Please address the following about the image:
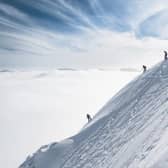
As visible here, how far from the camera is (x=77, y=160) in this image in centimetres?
1468

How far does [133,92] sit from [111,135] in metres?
5.08

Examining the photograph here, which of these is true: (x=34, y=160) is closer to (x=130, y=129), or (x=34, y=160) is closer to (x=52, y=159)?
(x=52, y=159)

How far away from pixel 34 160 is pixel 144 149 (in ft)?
37.6

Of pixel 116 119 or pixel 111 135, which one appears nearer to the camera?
pixel 111 135

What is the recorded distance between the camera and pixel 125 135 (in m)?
13.2

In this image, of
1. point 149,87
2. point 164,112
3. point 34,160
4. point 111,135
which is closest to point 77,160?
point 111,135

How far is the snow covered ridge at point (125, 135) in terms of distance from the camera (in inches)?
400

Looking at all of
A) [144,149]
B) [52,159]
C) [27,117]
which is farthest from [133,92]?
[27,117]

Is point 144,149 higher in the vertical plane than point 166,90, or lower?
lower

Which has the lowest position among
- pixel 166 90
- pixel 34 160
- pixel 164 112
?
pixel 34 160

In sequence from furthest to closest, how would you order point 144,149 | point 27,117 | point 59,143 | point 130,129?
point 27,117 < point 59,143 < point 130,129 < point 144,149

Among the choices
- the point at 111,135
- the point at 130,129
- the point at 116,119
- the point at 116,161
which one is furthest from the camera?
the point at 116,119

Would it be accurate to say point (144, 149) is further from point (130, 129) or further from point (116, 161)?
point (130, 129)

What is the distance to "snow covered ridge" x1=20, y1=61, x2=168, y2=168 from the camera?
1016 centimetres
